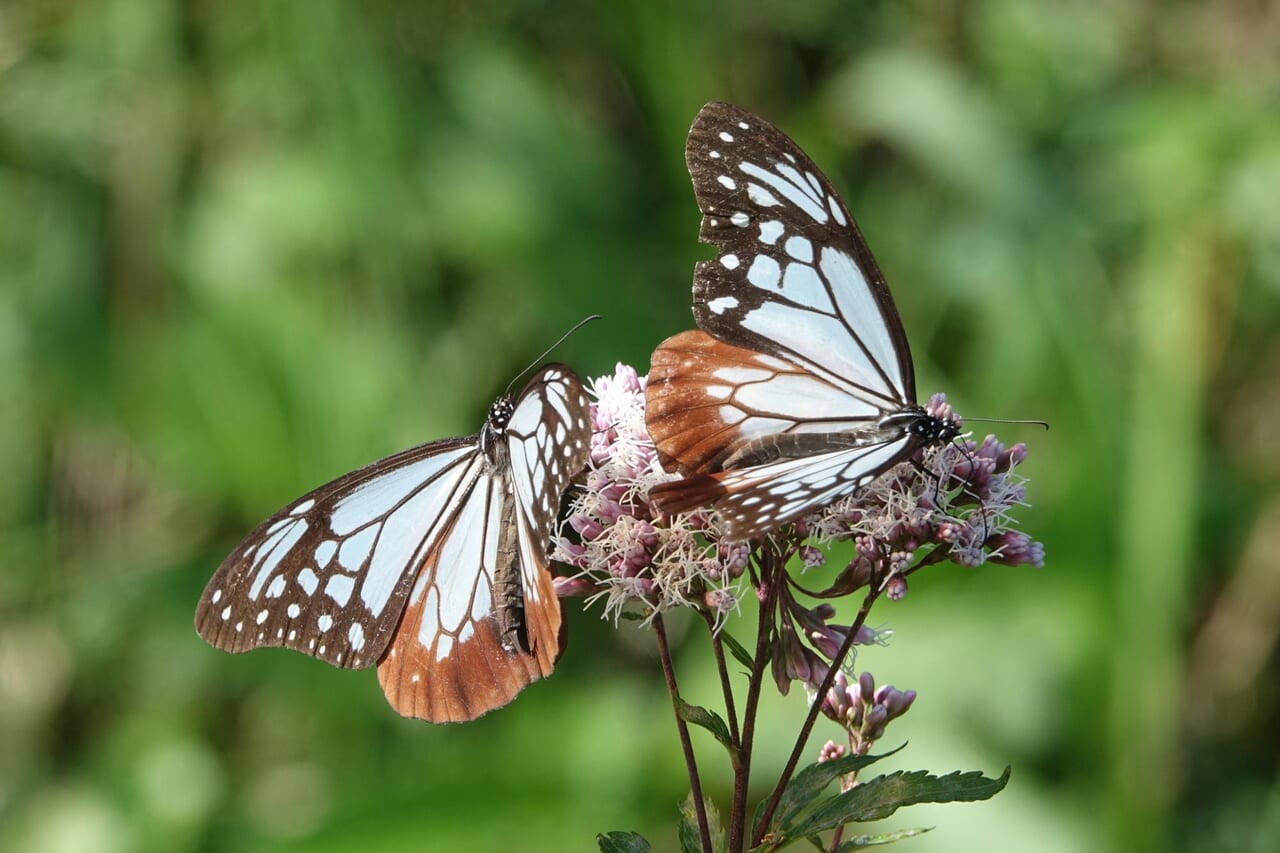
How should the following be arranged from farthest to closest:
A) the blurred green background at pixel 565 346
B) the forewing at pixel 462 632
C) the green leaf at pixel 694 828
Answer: the blurred green background at pixel 565 346
the forewing at pixel 462 632
the green leaf at pixel 694 828

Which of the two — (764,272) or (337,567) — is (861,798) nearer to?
(764,272)

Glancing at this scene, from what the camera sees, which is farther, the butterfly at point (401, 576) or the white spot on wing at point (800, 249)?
the butterfly at point (401, 576)

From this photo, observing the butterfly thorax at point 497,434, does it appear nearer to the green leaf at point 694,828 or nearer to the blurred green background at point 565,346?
the green leaf at point 694,828

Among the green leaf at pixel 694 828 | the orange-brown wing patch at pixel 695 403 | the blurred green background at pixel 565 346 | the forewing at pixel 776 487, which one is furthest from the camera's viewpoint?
the blurred green background at pixel 565 346

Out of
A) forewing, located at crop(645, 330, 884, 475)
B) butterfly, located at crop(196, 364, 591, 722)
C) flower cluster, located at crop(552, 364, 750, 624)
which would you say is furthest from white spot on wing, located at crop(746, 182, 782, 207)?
butterfly, located at crop(196, 364, 591, 722)

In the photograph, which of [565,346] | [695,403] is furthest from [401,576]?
[565,346]

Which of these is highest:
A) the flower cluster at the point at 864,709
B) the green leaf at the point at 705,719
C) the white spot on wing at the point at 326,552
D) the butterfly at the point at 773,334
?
the butterfly at the point at 773,334

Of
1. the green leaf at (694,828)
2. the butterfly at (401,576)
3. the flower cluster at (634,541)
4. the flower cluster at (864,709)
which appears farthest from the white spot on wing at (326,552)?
the flower cluster at (864,709)
